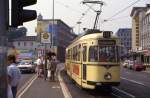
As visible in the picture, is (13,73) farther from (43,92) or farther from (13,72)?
(43,92)

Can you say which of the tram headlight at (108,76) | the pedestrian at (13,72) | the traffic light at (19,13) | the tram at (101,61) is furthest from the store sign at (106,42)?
the traffic light at (19,13)

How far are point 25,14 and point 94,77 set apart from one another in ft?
47.5

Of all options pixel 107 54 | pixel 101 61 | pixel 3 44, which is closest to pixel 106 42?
pixel 107 54

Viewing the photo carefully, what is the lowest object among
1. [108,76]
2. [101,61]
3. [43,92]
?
[43,92]

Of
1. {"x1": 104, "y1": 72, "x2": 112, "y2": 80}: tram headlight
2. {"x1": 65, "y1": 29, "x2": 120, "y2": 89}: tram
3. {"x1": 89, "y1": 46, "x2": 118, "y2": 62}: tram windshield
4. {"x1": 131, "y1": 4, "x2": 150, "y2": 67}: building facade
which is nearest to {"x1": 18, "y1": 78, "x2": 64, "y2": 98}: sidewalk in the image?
{"x1": 65, "y1": 29, "x2": 120, "y2": 89}: tram

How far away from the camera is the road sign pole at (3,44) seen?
7.42 meters

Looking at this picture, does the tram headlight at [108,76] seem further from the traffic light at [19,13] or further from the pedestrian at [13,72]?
the traffic light at [19,13]

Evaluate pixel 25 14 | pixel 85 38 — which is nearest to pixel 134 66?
pixel 85 38

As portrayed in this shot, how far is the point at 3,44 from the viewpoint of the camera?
7566 millimetres

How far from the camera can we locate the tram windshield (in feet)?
75.3

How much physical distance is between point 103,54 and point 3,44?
1570cm

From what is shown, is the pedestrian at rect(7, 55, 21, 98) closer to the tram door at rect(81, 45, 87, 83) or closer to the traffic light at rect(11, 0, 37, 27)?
the traffic light at rect(11, 0, 37, 27)

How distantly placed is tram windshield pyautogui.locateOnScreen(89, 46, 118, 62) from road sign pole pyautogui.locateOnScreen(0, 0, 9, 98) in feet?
50.2

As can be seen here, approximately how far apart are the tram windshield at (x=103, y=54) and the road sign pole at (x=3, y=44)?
15312 mm
